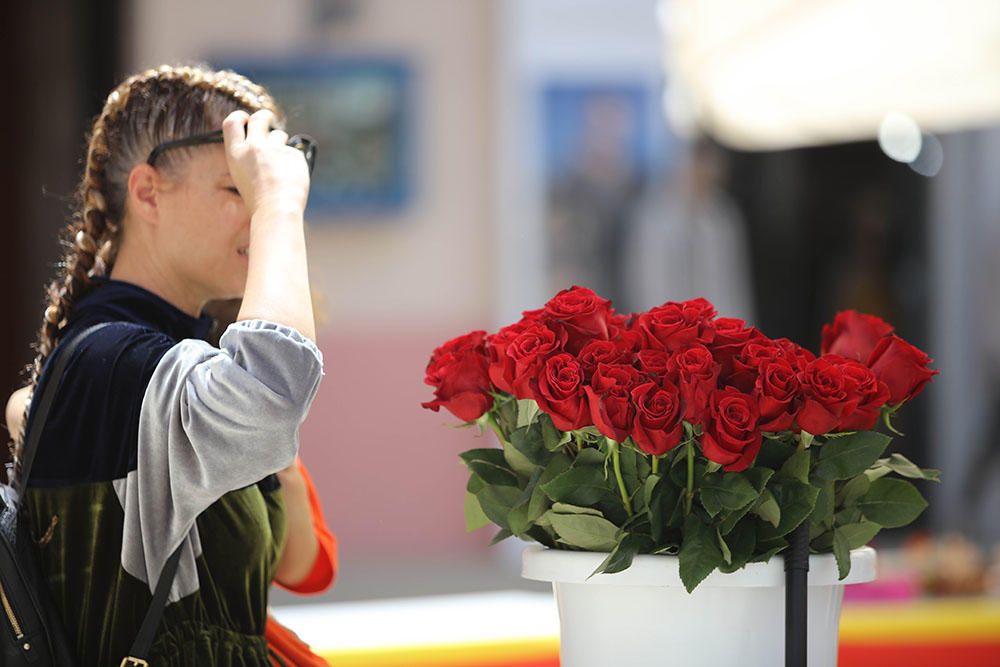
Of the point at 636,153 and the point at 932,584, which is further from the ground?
the point at 636,153

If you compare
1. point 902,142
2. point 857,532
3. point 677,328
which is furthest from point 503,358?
point 902,142

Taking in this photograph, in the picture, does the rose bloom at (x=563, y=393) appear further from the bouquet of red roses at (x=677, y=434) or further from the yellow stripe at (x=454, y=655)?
the yellow stripe at (x=454, y=655)

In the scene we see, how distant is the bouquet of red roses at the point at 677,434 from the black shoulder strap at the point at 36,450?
0.35m

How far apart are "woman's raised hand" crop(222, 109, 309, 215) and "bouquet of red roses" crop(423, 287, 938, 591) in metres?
0.25

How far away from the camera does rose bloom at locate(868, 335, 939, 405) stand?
1.33 meters

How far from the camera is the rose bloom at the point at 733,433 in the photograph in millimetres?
1203

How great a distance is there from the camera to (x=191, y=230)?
1621mm

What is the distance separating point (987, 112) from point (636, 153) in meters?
2.63

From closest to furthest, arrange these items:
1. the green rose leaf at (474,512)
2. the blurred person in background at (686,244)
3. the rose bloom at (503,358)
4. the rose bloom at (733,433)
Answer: the rose bloom at (733,433) → the rose bloom at (503,358) → the green rose leaf at (474,512) → the blurred person in background at (686,244)

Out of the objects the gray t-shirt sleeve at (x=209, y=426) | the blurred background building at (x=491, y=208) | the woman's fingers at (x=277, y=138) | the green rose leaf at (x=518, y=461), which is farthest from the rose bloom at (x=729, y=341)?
the blurred background building at (x=491, y=208)

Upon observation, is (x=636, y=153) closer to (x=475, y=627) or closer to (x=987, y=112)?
Answer: (x=987, y=112)

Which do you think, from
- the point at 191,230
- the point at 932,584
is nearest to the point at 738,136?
the point at 932,584

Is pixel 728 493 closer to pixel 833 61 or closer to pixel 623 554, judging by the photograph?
pixel 623 554

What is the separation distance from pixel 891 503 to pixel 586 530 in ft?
1.00
